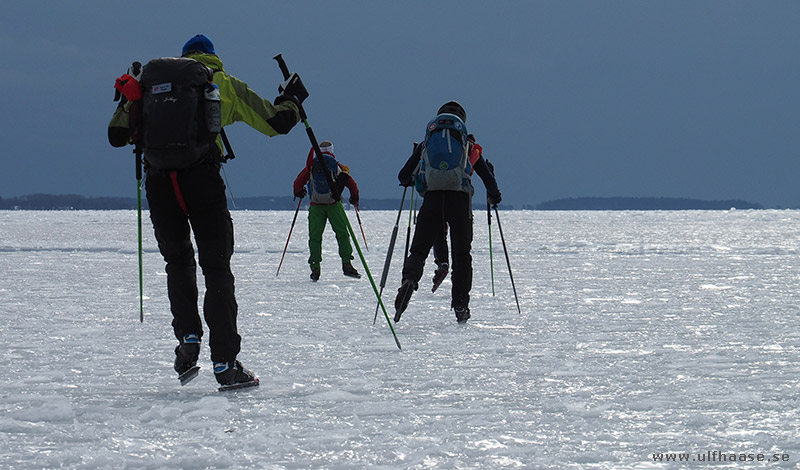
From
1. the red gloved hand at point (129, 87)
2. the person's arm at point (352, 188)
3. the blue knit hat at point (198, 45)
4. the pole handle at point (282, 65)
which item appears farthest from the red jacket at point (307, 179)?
the red gloved hand at point (129, 87)

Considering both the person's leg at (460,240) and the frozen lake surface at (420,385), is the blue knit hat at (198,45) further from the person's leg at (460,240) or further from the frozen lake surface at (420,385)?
the person's leg at (460,240)

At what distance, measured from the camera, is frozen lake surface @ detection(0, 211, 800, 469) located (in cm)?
314

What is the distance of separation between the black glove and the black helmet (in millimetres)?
2518

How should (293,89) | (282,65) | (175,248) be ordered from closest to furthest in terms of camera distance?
(175,248), (293,89), (282,65)

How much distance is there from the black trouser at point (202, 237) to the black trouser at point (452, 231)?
2757 mm

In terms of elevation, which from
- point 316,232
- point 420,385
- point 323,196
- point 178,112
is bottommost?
point 420,385

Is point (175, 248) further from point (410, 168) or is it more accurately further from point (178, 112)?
point (410, 168)

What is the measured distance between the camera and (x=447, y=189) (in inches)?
273

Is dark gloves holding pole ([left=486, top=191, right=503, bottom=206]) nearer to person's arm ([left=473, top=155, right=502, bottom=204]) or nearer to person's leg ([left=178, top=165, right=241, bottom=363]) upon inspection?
person's arm ([left=473, top=155, right=502, bottom=204])

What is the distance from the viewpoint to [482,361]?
16.8ft

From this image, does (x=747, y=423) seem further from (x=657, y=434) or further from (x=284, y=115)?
(x=284, y=115)

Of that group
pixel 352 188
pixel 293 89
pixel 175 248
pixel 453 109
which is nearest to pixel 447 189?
pixel 453 109

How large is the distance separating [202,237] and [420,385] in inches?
60.7

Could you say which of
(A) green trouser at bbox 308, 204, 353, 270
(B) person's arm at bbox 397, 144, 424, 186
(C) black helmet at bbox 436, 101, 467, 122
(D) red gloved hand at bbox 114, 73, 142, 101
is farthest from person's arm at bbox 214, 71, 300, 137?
(A) green trouser at bbox 308, 204, 353, 270
